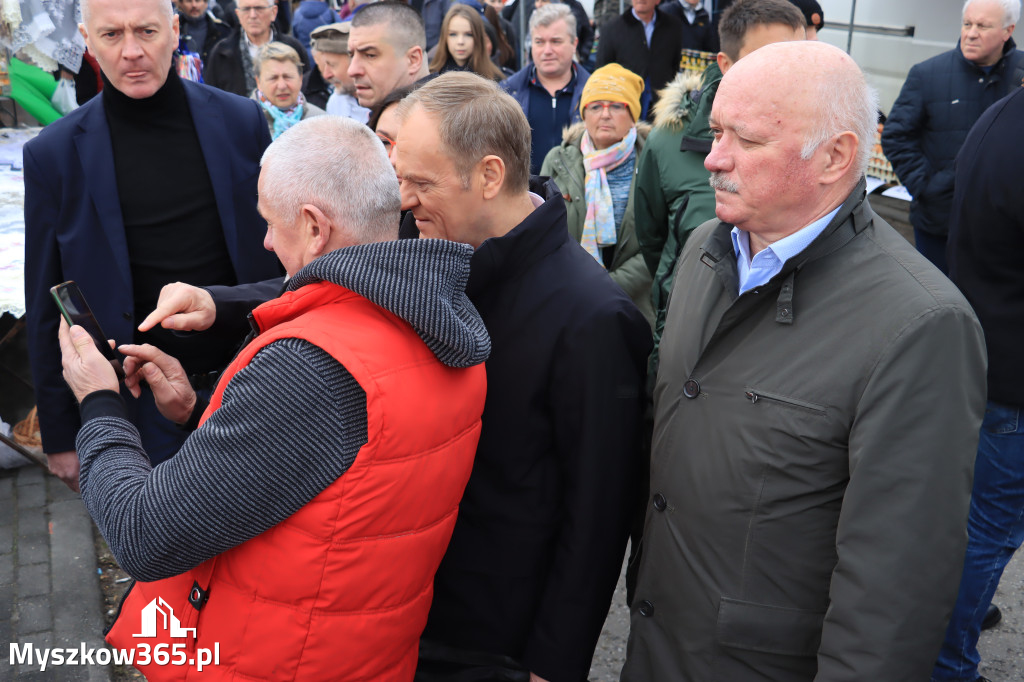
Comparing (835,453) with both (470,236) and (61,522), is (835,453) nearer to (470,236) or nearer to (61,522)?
(470,236)

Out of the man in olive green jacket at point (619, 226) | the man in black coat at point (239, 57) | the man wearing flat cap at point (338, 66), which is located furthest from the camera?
the man in black coat at point (239, 57)

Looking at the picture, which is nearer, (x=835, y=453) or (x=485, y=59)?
(x=835, y=453)

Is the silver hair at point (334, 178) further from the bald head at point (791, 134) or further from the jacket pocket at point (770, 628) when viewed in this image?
the jacket pocket at point (770, 628)

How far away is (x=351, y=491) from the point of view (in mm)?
1506

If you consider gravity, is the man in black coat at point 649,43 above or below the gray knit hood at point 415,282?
below

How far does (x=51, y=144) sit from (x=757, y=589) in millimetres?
2318

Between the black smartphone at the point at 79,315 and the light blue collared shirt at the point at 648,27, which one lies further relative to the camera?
the light blue collared shirt at the point at 648,27

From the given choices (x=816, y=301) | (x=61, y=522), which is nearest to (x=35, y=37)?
(x=61, y=522)

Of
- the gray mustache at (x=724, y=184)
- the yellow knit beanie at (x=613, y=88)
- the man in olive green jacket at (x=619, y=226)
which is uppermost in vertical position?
the gray mustache at (x=724, y=184)

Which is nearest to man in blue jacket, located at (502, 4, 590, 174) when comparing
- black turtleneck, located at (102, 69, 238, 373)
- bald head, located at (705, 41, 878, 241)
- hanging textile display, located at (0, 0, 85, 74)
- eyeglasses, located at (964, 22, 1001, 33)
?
eyeglasses, located at (964, 22, 1001, 33)

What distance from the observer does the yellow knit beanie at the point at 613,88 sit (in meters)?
4.55

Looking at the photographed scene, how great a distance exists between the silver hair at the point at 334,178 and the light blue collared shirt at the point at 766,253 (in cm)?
73

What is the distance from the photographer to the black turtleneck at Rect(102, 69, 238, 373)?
2717mm

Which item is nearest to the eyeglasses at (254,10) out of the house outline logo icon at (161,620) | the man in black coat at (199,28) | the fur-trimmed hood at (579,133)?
the man in black coat at (199,28)
